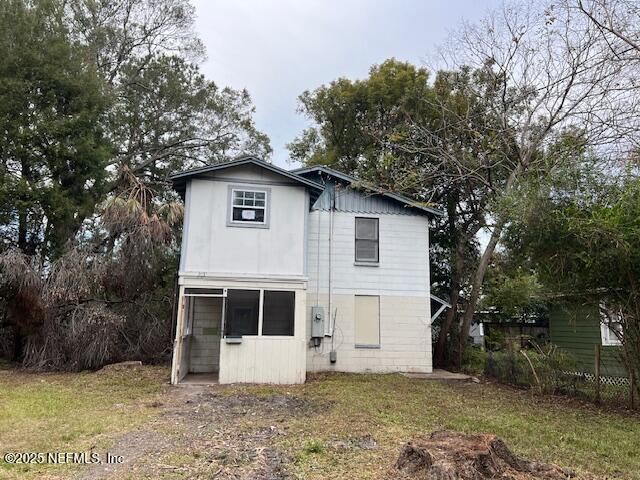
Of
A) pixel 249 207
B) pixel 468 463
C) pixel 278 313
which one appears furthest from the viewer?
pixel 249 207

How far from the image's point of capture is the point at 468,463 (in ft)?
13.9

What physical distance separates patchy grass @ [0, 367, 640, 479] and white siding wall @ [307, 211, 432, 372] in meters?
2.25

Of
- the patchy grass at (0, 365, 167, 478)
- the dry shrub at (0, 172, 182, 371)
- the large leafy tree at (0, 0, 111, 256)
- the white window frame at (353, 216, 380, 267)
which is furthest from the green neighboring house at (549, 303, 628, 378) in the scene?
the large leafy tree at (0, 0, 111, 256)

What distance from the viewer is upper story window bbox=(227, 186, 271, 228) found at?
35.8 ft

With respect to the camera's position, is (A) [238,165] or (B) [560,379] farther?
(A) [238,165]

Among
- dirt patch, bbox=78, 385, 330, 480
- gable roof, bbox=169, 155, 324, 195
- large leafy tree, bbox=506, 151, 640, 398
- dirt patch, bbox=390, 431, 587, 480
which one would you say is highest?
gable roof, bbox=169, 155, 324, 195

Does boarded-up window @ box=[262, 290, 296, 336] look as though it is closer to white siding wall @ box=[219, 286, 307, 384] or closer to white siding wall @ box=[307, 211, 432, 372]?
white siding wall @ box=[219, 286, 307, 384]

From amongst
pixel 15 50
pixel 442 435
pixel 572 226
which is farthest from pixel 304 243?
pixel 15 50

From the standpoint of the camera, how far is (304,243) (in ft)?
36.2

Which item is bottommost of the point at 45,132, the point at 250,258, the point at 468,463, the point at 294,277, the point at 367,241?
the point at 468,463

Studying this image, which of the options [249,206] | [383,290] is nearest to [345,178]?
[383,290]

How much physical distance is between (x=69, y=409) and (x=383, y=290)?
8.31 metres

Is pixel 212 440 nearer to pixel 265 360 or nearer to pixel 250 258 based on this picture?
pixel 265 360

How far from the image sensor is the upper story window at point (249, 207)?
35.8ft
